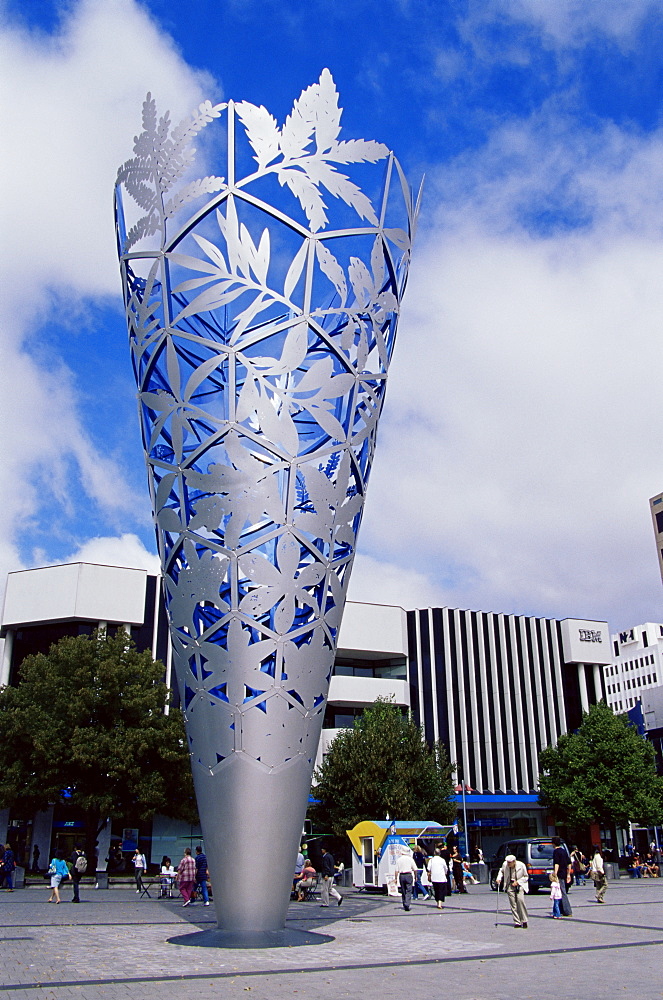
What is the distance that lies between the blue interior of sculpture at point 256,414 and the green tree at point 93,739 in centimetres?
2157

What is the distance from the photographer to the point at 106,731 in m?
35.4

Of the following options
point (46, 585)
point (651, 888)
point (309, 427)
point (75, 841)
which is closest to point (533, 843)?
point (651, 888)

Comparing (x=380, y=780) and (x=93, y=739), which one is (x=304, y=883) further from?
(x=380, y=780)

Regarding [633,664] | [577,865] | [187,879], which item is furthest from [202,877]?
[633,664]

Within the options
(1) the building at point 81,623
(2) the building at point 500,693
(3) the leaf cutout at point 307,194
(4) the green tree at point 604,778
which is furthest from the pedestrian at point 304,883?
(2) the building at point 500,693

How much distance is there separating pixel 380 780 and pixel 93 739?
13.4 metres

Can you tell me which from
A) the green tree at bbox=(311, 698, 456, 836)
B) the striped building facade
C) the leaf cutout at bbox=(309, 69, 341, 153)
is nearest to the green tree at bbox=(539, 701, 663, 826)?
the green tree at bbox=(311, 698, 456, 836)

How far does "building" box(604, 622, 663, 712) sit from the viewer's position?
372 feet

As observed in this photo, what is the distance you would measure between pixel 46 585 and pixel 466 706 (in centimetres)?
2776

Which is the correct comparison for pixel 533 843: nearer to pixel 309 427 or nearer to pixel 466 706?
pixel 309 427

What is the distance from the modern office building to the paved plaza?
95.0 ft

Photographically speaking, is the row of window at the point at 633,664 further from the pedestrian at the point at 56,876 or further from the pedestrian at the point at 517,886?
the pedestrian at the point at 517,886

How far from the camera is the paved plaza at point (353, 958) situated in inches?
381

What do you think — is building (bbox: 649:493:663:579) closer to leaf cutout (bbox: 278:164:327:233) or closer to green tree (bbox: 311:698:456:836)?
green tree (bbox: 311:698:456:836)
